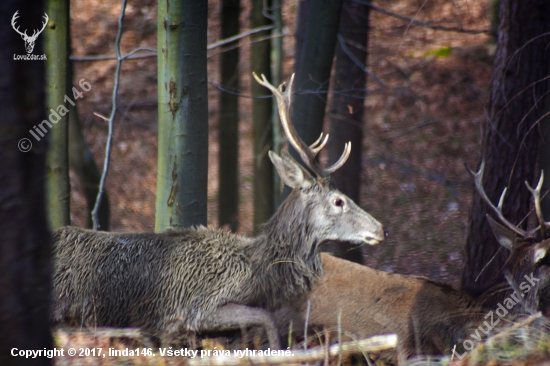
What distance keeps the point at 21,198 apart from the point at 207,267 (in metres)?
2.95

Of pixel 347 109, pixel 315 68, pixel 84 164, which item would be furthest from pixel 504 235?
pixel 84 164

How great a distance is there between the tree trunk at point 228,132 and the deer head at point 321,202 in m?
4.20

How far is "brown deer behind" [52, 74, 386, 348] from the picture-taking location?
5.47 meters

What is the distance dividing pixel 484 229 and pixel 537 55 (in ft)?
6.10

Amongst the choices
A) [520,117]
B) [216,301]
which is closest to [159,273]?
[216,301]

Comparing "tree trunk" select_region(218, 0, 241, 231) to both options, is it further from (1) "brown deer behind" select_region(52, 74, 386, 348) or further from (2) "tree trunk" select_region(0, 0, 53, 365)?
(2) "tree trunk" select_region(0, 0, 53, 365)

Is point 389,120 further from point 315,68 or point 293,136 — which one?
point 293,136

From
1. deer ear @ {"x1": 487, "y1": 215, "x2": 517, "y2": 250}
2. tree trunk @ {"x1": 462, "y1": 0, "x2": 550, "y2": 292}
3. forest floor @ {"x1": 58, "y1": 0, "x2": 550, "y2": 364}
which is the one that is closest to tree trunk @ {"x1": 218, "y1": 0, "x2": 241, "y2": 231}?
forest floor @ {"x1": 58, "y1": 0, "x2": 550, "y2": 364}

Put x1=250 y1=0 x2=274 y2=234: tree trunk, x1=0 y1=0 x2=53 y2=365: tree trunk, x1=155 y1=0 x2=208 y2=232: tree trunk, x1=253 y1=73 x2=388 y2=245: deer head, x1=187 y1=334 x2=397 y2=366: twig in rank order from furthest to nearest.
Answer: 1. x1=250 y1=0 x2=274 y2=234: tree trunk
2. x1=253 y1=73 x2=388 y2=245: deer head
3. x1=155 y1=0 x2=208 y2=232: tree trunk
4. x1=187 y1=334 x2=397 y2=366: twig
5. x1=0 y1=0 x2=53 y2=365: tree trunk

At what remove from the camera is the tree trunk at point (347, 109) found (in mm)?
8711

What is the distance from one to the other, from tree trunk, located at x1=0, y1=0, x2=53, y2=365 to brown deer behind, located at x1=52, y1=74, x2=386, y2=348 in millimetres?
2520

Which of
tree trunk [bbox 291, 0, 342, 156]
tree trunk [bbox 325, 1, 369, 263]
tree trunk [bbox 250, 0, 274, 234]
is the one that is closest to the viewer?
tree trunk [bbox 291, 0, 342, 156]

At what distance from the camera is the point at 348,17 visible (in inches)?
356

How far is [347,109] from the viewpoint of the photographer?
864 cm
